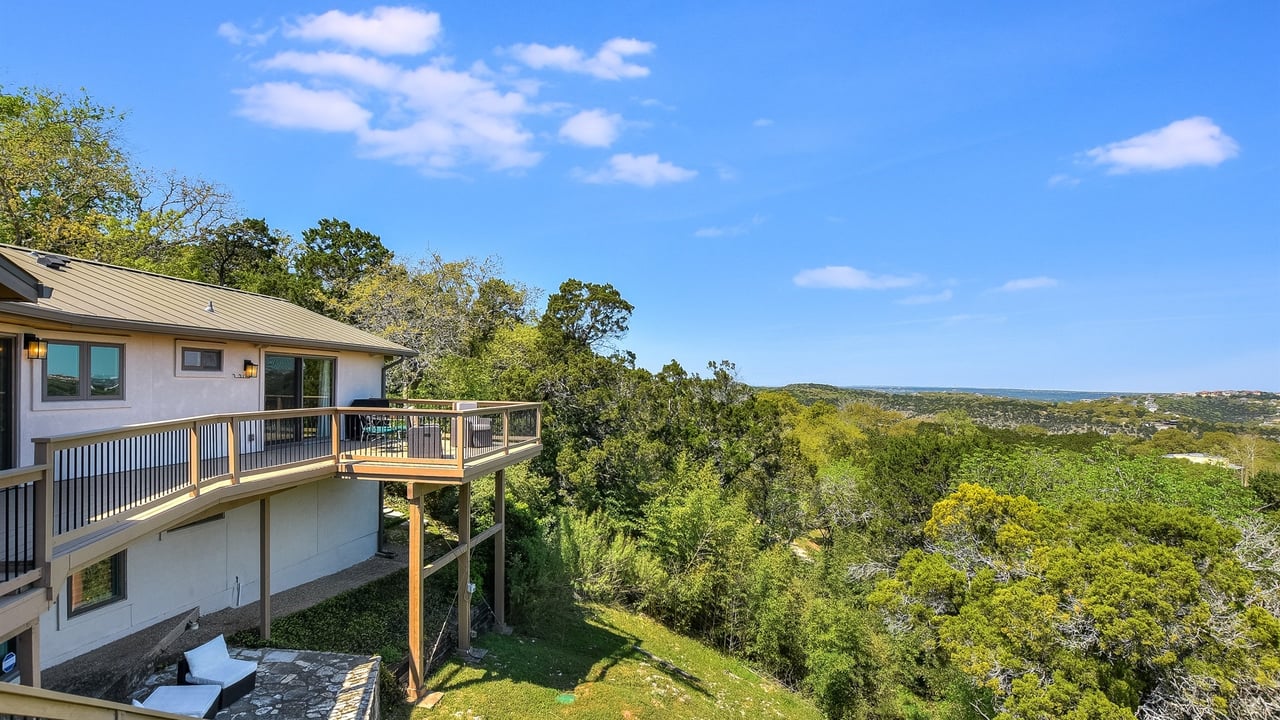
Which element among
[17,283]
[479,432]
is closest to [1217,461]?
[479,432]

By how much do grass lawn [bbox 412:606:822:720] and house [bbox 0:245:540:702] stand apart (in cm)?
226

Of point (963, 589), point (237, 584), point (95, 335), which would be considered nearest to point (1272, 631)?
point (963, 589)

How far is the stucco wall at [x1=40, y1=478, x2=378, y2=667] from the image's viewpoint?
7.95 meters

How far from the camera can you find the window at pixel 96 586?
7.81 meters

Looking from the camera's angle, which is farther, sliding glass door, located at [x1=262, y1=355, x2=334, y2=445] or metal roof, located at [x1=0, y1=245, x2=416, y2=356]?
sliding glass door, located at [x1=262, y1=355, x2=334, y2=445]

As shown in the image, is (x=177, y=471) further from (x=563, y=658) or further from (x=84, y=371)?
(x=563, y=658)

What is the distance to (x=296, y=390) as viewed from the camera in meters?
10.9

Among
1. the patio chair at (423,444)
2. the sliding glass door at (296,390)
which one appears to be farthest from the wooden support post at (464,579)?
the sliding glass door at (296,390)

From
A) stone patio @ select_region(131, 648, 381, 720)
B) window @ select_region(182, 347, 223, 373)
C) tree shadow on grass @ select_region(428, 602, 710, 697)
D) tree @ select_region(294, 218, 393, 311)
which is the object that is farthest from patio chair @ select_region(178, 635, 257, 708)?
tree @ select_region(294, 218, 393, 311)

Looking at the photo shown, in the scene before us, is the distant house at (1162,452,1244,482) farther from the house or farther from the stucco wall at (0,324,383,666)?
the stucco wall at (0,324,383,666)

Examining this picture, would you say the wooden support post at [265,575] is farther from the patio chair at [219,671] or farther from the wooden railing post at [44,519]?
the wooden railing post at [44,519]

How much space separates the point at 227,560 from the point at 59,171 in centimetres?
2013

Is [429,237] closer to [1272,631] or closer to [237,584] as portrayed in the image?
[237,584]

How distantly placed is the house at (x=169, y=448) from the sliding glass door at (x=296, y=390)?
0.09 feet
